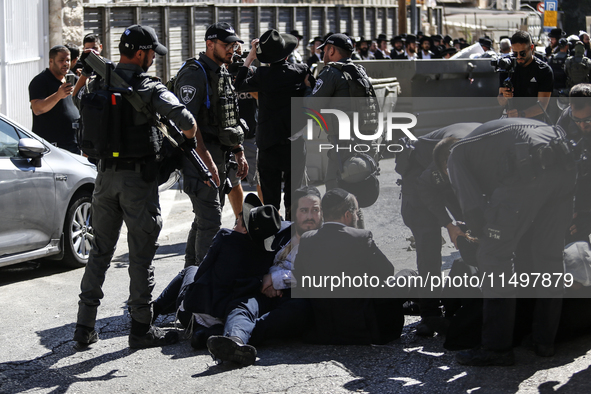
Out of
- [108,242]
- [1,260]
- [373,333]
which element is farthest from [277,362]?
[1,260]

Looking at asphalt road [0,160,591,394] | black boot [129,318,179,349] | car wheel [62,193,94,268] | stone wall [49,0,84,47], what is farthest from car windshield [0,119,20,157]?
stone wall [49,0,84,47]

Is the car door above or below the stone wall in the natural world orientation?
below

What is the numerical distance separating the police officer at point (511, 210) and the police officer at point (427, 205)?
547 millimetres

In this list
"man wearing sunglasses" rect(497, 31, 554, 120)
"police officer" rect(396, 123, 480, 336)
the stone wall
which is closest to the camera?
"police officer" rect(396, 123, 480, 336)

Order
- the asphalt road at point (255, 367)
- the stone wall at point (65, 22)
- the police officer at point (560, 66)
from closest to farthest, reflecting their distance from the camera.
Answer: the asphalt road at point (255, 367), the stone wall at point (65, 22), the police officer at point (560, 66)

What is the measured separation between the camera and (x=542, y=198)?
430 centimetres

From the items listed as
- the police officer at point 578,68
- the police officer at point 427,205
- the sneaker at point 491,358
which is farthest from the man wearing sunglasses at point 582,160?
the police officer at point 578,68

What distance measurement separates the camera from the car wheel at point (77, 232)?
22.7ft

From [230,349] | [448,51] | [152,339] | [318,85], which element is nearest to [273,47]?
[318,85]

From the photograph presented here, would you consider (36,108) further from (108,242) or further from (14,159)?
(108,242)

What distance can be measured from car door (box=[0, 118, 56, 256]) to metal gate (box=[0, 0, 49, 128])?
4190mm

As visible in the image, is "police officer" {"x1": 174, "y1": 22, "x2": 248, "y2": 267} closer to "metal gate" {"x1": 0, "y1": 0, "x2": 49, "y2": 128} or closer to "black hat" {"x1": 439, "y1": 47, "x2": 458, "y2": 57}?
"metal gate" {"x1": 0, "y1": 0, "x2": 49, "y2": 128}

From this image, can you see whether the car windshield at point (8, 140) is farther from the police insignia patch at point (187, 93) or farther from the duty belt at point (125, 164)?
the duty belt at point (125, 164)

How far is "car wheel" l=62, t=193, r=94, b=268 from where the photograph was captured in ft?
22.7
